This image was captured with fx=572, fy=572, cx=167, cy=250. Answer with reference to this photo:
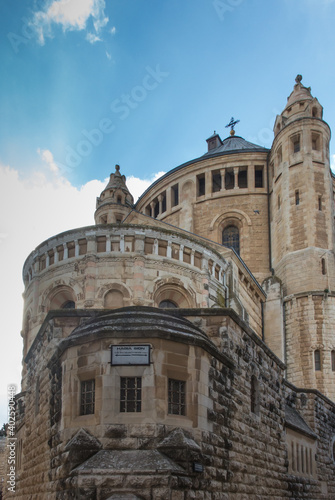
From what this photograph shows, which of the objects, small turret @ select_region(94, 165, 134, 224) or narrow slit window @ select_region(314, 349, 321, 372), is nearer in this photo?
narrow slit window @ select_region(314, 349, 321, 372)

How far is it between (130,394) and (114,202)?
31.3m

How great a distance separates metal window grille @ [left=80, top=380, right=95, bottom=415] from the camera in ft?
37.5

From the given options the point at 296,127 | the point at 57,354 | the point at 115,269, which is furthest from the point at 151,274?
the point at 296,127

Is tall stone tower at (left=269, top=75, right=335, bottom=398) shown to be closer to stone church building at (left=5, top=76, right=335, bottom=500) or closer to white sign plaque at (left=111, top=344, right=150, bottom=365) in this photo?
stone church building at (left=5, top=76, right=335, bottom=500)

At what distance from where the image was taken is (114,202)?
4172 cm

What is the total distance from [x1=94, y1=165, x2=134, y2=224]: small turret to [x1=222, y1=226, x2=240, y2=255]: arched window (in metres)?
7.25

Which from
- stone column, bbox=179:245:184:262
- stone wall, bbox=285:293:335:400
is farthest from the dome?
stone column, bbox=179:245:184:262

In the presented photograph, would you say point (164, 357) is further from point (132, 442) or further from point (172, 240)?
point (172, 240)

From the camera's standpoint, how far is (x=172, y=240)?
25.5 meters

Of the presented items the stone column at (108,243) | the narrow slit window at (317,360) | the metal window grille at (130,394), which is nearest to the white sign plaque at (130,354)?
the metal window grille at (130,394)

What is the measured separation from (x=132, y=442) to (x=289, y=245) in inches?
1090

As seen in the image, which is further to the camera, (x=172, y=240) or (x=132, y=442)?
(x=172, y=240)

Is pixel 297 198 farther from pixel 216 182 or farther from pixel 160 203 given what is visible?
pixel 160 203

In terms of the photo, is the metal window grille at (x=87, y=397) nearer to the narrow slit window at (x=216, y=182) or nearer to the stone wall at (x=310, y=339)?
the stone wall at (x=310, y=339)
